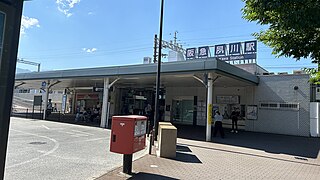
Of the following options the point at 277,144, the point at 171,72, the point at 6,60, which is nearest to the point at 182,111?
the point at 171,72

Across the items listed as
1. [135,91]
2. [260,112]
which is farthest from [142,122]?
[135,91]

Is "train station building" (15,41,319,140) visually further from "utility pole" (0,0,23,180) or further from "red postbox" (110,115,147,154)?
"utility pole" (0,0,23,180)

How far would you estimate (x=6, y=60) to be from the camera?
10.2ft

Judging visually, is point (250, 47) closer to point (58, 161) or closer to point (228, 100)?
point (228, 100)

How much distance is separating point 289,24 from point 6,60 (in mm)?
4674

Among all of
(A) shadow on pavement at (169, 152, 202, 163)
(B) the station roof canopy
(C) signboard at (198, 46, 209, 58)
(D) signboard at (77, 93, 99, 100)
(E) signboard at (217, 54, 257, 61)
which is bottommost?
(A) shadow on pavement at (169, 152, 202, 163)

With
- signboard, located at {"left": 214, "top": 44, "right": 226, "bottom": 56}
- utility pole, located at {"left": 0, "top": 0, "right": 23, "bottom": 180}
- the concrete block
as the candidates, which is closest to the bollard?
the concrete block

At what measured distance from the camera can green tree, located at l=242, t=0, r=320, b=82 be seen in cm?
471

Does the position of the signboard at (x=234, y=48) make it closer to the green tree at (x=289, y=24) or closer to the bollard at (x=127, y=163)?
the green tree at (x=289, y=24)

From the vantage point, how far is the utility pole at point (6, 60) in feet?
10.1

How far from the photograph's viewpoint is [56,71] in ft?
72.2

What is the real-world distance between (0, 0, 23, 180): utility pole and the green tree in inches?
169

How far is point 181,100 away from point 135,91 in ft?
25.5

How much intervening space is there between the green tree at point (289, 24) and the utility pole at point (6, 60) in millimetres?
4281
